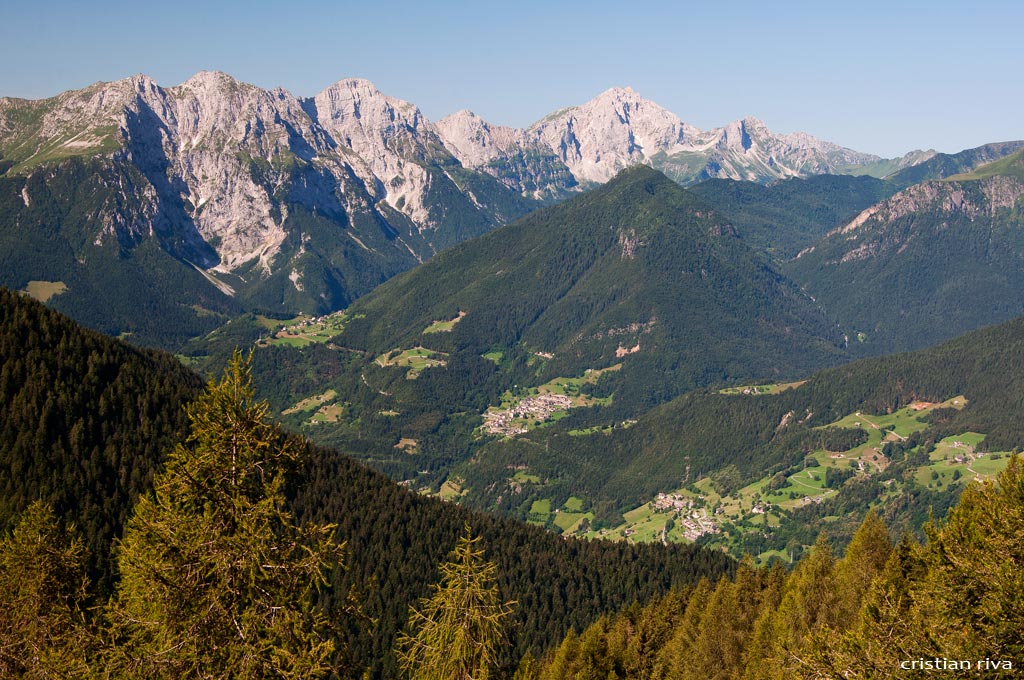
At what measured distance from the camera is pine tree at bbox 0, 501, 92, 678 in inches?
1487

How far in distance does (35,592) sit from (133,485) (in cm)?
11446

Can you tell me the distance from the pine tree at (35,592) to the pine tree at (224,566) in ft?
36.3

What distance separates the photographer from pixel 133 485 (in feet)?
482

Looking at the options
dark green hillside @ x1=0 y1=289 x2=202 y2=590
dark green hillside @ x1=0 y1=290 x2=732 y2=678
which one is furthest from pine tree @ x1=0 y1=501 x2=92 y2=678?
dark green hillside @ x1=0 y1=289 x2=202 y2=590

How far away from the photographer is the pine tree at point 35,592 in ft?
124

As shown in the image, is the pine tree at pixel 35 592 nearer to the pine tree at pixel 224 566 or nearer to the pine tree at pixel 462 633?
the pine tree at pixel 224 566

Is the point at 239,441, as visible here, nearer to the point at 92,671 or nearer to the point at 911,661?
the point at 92,671

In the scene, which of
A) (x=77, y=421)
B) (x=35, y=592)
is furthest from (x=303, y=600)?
(x=77, y=421)

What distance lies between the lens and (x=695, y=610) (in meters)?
94.4

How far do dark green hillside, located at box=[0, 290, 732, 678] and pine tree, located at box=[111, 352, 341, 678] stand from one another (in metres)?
90.9

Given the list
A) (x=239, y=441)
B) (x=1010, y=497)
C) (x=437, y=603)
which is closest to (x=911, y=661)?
(x=1010, y=497)

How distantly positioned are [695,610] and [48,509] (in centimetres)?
7059

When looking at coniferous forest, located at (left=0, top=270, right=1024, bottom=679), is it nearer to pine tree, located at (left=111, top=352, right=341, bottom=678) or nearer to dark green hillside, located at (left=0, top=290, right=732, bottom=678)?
pine tree, located at (left=111, top=352, right=341, bottom=678)

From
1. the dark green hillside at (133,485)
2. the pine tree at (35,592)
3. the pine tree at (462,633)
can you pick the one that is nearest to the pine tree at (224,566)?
the pine tree at (462,633)
